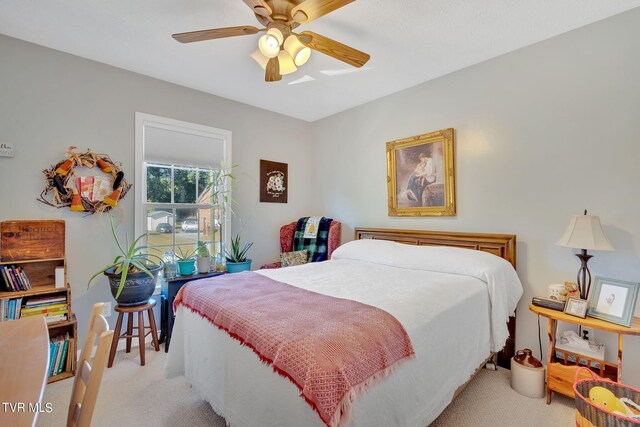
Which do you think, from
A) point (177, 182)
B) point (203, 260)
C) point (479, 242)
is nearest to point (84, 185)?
point (177, 182)

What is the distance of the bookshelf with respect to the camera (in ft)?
7.27

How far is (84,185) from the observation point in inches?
101

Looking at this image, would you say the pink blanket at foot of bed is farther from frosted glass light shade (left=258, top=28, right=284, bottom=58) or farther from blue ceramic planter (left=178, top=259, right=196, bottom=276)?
frosted glass light shade (left=258, top=28, right=284, bottom=58)

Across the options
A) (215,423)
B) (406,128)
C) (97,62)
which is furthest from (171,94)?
(215,423)

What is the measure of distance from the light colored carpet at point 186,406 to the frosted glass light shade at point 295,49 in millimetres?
2412

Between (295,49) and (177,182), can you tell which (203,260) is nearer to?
(177,182)

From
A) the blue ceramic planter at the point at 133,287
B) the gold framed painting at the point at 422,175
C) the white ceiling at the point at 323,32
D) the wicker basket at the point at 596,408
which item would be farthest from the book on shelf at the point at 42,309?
the wicker basket at the point at 596,408

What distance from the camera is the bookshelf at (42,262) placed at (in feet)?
7.27

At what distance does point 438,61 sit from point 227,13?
1827 mm

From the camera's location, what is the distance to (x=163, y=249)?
10.1 feet

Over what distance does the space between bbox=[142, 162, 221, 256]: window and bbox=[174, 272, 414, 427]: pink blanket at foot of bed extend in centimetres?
158

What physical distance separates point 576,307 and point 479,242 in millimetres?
834

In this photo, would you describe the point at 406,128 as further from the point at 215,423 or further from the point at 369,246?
the point at 215,423

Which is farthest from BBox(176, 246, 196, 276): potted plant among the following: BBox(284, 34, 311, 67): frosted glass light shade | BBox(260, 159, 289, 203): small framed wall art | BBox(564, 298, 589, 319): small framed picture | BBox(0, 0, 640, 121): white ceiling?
BBox(564, 298, 589, 319): small framed picture
